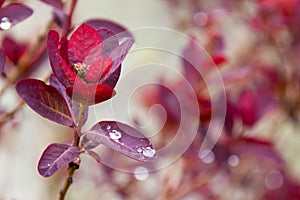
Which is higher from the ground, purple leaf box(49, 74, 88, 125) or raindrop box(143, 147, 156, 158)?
purple leaf box(49, 74, 88, 125)

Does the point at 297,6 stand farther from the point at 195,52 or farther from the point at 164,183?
the point at 164,183

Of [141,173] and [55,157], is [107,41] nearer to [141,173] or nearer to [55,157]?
[55,157]

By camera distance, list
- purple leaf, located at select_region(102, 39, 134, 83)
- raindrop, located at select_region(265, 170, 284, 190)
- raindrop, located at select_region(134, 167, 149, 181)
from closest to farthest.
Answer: purple leaf, located at select_region(102, 39, 134, 83) < raindrop, located at select_region(134, 167, 149, 181) < raindrop, located at select_region(265, 170, 284, 190)

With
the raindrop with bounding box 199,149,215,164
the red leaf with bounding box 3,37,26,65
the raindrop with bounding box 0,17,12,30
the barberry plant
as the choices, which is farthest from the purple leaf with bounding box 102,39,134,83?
the raindrop with bounding box 199,149,215,164

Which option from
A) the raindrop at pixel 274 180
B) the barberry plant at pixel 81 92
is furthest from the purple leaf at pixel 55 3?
the raindrop at pixel 274 180

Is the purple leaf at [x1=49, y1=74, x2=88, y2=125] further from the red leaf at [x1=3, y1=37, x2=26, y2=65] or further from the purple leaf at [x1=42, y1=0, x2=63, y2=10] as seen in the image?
the red leaf at [x1=3, y1=37, x2=26, y2=65]

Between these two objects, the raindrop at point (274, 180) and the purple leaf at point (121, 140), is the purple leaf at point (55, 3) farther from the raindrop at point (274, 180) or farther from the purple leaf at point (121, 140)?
the raindrop at point (274, 180)

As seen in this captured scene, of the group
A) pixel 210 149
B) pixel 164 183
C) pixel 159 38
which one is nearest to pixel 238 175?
pixel 164 183
